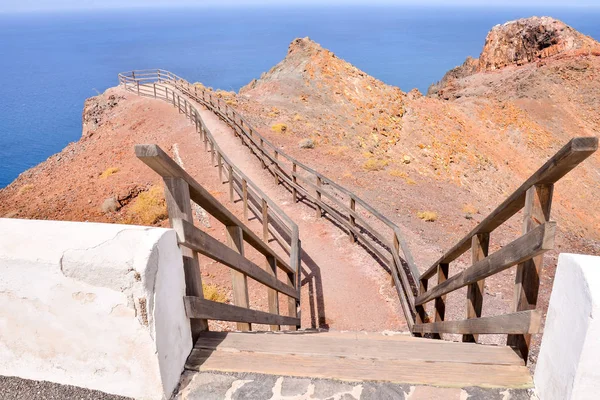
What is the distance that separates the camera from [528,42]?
176ft

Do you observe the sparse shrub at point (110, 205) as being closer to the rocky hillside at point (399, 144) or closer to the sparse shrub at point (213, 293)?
the rocky hillside at point (399, 144)

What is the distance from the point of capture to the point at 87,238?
2168 millimetres

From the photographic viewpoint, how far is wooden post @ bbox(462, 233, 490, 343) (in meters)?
3.47

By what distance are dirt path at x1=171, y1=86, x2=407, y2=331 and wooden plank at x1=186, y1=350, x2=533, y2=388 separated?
187 inches

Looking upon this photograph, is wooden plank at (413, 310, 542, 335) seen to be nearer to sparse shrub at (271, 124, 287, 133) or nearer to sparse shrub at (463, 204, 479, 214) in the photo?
sparse shrub at (463, 204, 479, 214)

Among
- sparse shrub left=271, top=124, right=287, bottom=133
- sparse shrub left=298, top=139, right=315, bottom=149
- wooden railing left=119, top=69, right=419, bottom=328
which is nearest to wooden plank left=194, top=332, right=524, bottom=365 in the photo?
wooden railing left=119, top=69, right=419, bottom=328

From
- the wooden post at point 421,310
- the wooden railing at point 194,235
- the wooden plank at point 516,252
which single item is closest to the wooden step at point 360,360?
the wooden railing at point 194,235

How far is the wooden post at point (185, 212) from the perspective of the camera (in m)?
2.40

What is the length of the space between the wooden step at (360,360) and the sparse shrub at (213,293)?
4886 millimetres

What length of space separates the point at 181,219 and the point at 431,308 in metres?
6.27

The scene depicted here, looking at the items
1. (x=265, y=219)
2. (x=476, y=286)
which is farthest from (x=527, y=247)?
(x=265, y=219)

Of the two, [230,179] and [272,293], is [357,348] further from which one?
[230,179]

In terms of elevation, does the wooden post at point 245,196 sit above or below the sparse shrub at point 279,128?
above

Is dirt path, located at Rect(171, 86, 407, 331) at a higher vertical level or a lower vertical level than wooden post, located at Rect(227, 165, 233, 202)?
lower
